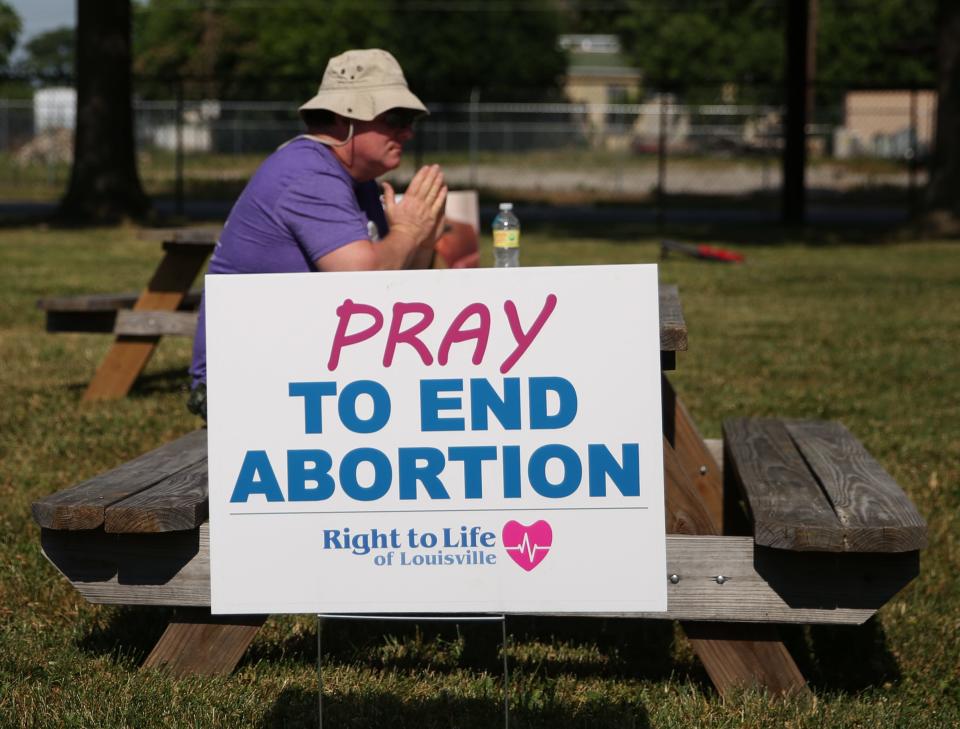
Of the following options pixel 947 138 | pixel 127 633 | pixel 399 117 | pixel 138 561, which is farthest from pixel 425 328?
pixel 947 138

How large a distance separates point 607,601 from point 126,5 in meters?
18.1

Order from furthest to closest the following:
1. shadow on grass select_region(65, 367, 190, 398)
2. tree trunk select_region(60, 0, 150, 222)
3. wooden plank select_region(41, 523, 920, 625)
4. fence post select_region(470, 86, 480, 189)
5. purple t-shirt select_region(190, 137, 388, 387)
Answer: fence post select_region(470, 86, 480, 189) < tree trunk select_region(60, 0, 150, 222) < shadow on grass select_region(65, 367, 190, 398) < purple t-shirt select_region(190, 137, 388, 387) < wooden plank select_region(41, 523, 920, 625)

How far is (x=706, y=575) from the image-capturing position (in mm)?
3463

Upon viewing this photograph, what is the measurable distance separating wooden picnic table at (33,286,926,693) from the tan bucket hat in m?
1.06

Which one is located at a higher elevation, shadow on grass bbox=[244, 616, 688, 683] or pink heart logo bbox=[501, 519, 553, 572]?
pink heart logo bbox=[501, 519, 553, 572]

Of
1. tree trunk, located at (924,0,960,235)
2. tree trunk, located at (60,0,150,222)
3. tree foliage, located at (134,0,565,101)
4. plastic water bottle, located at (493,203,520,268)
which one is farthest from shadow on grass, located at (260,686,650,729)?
tree foliage, located at (134,0,565,101)

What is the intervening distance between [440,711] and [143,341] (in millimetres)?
4516

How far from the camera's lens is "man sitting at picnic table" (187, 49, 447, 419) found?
13.2 feet

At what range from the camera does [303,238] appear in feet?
13.3

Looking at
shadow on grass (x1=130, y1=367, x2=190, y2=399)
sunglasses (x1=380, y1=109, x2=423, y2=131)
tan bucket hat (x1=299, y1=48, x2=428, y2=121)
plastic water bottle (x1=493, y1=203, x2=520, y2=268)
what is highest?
tan bucket hat (x1=299, y1=48, x2=428, y2=121)

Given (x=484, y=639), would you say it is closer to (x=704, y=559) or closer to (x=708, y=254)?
Answer: (x=704, y=559)

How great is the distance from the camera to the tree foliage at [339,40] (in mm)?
61969

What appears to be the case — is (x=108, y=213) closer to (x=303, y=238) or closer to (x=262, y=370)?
(x=303, y=238)

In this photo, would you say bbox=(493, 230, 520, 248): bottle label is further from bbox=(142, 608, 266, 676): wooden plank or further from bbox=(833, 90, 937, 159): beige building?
bbox=(833, 90, 937, 159): beige building
